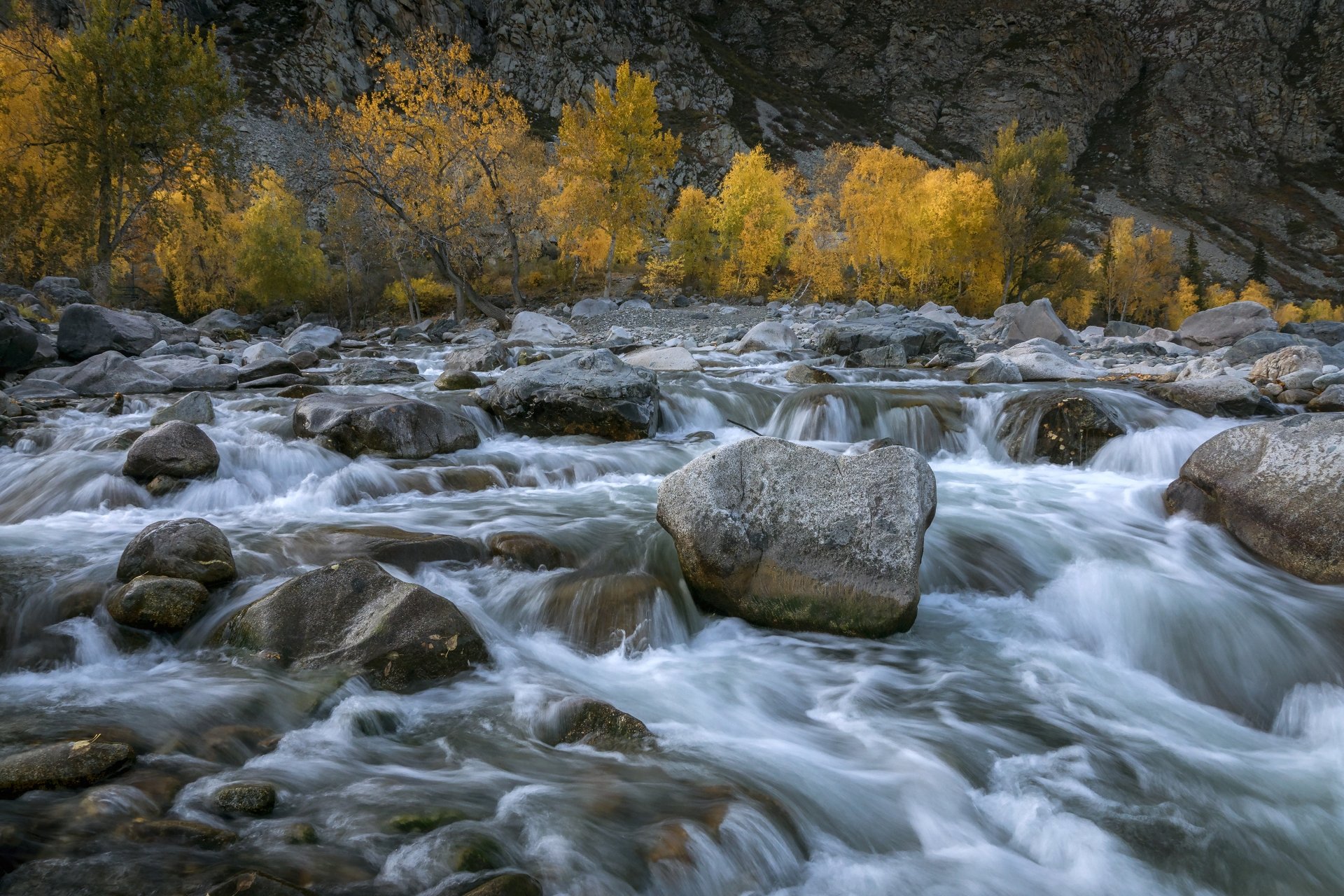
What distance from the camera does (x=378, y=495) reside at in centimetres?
735

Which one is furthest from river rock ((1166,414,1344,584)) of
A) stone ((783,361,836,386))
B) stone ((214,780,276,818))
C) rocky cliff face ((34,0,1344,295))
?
rocky cliff face ((34,0,1344,295))

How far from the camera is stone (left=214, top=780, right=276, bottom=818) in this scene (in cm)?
255

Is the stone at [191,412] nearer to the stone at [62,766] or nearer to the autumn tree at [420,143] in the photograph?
the stone at [62,766]

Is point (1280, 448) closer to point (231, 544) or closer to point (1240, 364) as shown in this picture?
point (231, 544)

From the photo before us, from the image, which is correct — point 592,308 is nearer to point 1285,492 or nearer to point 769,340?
point 769,340

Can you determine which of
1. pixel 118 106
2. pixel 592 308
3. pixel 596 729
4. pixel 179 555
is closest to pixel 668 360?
pixel 179 555

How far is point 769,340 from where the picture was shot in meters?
20.5

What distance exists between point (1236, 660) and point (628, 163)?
33.0 metres

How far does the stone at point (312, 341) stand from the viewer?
1909 cm

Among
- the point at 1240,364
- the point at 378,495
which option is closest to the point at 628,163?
the point at 1240,364

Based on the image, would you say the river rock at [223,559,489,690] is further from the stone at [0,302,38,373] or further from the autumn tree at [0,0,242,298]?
the autumn tree at [0,0,242,298]

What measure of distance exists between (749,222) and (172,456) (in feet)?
120

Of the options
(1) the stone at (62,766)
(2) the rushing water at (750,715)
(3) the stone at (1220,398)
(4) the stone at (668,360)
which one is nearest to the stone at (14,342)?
(2) the rushing water at (750,715)

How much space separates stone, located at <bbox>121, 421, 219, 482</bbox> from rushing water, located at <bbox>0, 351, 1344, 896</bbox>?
0.21 meters
